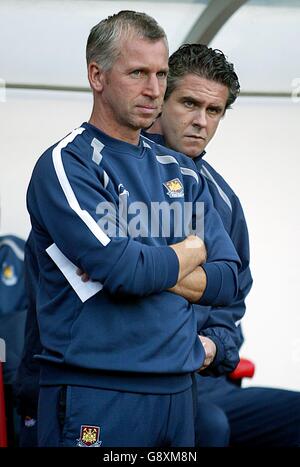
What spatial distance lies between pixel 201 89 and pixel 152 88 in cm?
54

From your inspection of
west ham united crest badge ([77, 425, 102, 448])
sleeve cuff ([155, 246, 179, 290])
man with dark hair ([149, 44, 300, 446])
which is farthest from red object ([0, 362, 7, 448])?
sleeve cuff ([155, 246, 179, 290])

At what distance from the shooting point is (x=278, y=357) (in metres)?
4.69

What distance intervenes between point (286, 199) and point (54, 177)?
109 inches

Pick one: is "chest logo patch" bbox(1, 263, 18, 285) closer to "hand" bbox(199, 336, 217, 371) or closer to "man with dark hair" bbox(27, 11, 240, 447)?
"hand" bbox(199, 336, 217, 371)

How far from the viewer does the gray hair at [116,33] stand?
2311 millimetres

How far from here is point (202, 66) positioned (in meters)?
2.83

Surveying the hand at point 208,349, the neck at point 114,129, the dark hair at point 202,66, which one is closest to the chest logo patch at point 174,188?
the neck at point 114,129

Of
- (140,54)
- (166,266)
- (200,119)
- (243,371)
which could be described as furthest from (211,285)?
(243,371)

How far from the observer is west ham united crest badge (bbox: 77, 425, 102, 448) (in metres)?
2.14

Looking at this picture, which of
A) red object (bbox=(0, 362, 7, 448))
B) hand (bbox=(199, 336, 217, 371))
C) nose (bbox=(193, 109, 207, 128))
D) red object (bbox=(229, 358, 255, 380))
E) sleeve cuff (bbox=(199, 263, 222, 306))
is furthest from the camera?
red object (bbox=(229, 358, 255, 380))

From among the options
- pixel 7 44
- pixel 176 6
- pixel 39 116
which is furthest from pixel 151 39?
pixel 39 116

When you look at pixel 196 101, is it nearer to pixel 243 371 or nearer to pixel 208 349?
pixel 208 349

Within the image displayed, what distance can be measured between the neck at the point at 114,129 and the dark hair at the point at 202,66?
1.82 feet

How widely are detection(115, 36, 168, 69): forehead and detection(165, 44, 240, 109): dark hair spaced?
1.73 ft
